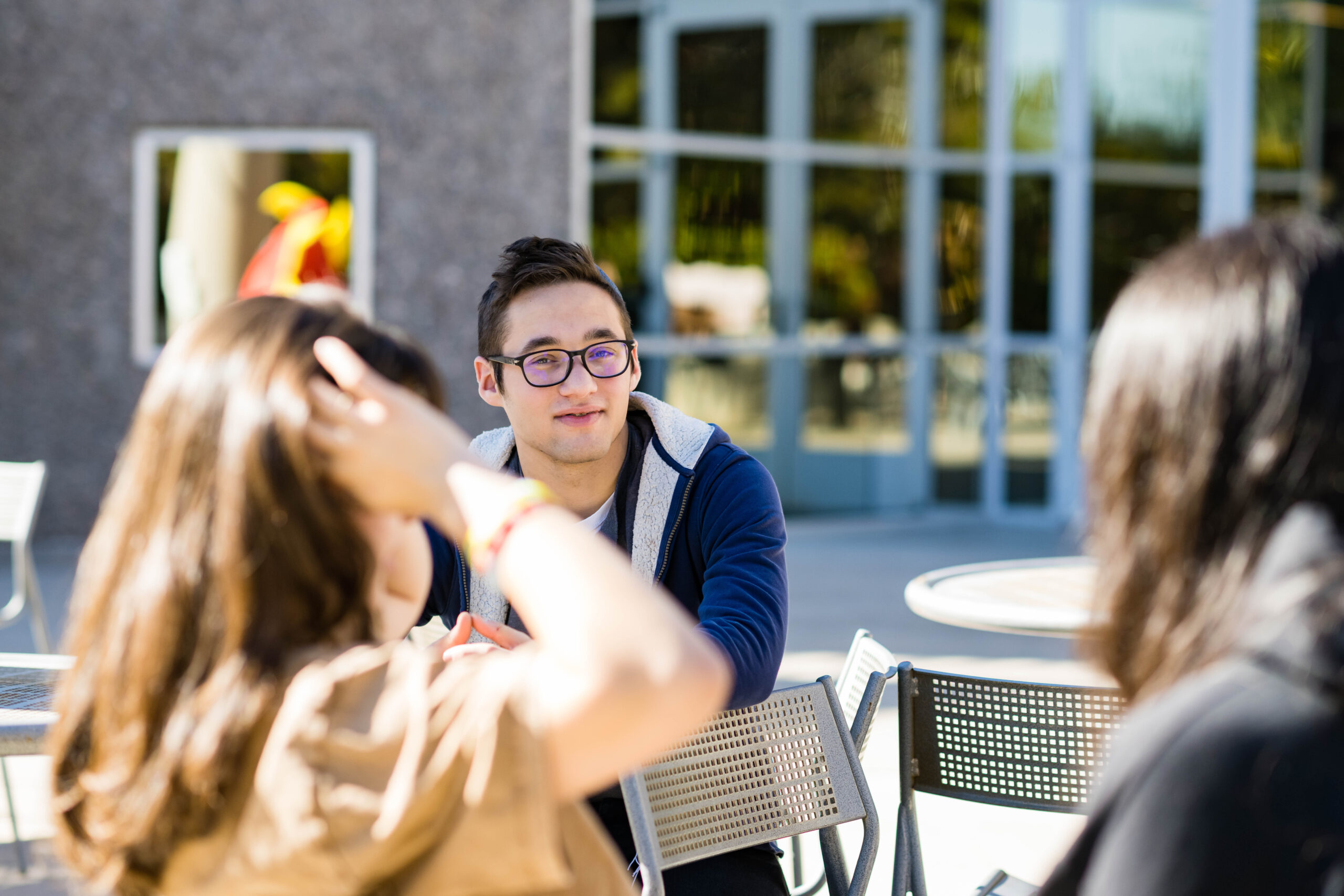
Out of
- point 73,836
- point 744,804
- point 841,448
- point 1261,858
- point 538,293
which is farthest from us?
point 841,448

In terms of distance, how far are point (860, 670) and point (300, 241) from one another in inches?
262

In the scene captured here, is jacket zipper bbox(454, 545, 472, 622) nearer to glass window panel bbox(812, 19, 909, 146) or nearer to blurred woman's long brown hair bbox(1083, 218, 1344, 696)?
blurred woman's long brown hair bbox(1083, 218, 1344, 696)

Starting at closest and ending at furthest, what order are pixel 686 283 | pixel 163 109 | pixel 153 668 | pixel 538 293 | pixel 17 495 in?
pixel 153 668
pixel 538 293
pixel 17 495
pixel 163 109
pixel 686 283

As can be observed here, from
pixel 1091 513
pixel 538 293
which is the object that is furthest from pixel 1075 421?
pixel 1091 513

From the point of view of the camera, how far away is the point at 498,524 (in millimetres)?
1159

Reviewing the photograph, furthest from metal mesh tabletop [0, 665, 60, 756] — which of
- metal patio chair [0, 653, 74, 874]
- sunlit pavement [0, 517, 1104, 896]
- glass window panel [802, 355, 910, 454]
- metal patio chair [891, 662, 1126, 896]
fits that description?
glass window panel [802, 355, 910, 454]

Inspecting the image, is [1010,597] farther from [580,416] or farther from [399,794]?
[399,794]

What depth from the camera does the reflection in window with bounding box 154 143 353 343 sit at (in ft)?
28.0

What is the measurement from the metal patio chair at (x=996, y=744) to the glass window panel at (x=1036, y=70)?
8.95m

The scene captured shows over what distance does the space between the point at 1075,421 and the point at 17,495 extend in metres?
7.68

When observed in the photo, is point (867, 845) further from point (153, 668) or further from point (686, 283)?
point (686, 283)

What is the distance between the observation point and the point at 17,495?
5090mm

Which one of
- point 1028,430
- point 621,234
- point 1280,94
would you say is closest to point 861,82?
point 621,234

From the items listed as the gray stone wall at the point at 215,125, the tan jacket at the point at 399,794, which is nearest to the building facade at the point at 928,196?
the gray stone wall at the point at 215,125
